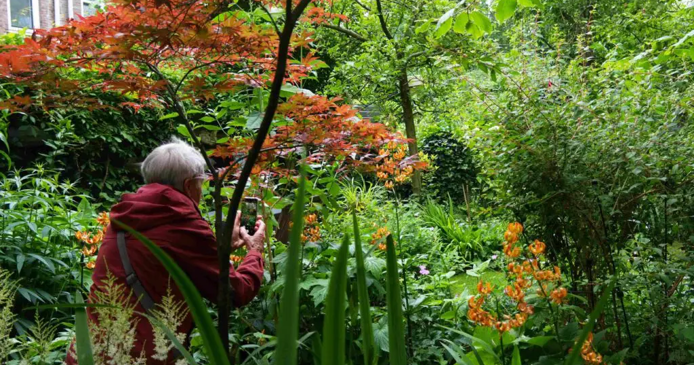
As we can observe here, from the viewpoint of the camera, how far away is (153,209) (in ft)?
6.50

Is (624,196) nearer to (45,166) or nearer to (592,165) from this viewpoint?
(592,165)

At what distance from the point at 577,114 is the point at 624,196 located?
1.36 ft

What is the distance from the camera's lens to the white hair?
2113mm

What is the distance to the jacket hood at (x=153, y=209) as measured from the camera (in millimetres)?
1953

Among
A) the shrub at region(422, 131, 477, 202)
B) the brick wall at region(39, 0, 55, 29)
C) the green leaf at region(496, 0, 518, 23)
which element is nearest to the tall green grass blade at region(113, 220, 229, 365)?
the green leaf at region(496, 0, 518, 23)

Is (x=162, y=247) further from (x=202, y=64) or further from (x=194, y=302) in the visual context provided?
(x=194, y=302)

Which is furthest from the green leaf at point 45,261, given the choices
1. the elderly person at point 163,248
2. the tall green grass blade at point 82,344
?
the tall green grass blade at point 82,344

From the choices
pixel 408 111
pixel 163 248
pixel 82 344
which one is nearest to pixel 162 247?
pixel 163 248

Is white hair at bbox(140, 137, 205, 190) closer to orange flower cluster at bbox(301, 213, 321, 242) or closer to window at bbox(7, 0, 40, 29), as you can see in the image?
orange flower cluster at bbox(301, 213, 321, 242)

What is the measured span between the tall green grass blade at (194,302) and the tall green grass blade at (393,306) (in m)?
0.28

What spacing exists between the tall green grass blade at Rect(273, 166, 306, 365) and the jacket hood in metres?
1.37

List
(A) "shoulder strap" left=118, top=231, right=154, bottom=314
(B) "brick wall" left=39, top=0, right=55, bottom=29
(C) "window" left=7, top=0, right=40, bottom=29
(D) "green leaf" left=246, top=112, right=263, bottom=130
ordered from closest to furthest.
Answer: (A) "shoulder strap" left=118, top=231, right=154, bottom=314
(D) "green leaf" left=246, top=112, right=263, bottom=130
(C) "window" left=7, top=0, right=40, bottom=29
(B) "brick wall" left=39, top=0, right=55, bottom=29

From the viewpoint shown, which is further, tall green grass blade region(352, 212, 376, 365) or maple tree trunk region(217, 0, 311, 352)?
maple tree trunk region(217, 0, 311, 352)

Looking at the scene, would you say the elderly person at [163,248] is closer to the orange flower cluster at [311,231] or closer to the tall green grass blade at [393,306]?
the orange flower cluster at [311,231]
